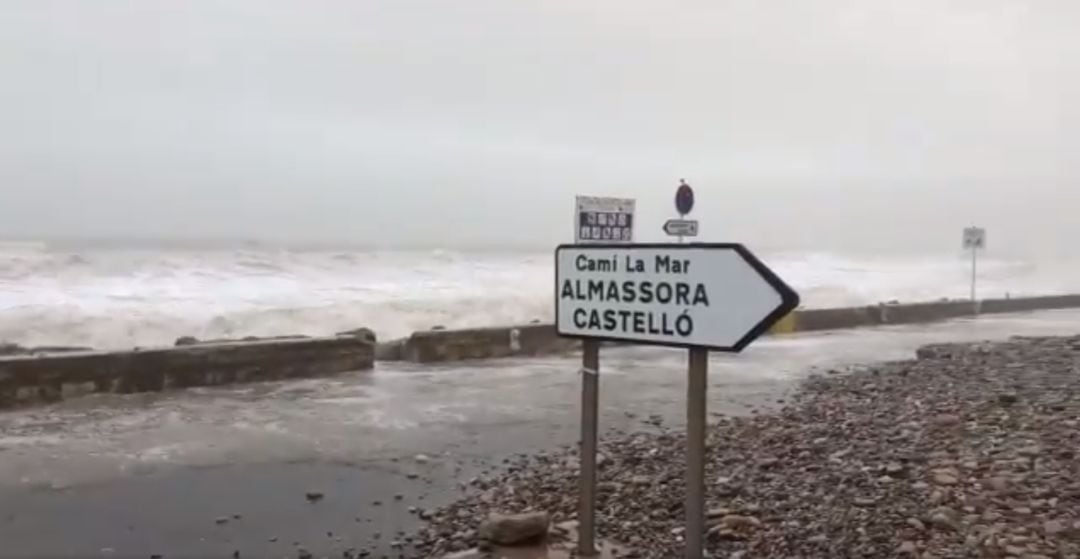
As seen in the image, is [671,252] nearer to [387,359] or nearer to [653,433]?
[653,433]

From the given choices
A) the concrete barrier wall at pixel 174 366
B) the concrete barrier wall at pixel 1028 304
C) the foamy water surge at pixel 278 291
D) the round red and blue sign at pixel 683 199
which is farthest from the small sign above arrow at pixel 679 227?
the concrete barrier wall at pixel 1028 304

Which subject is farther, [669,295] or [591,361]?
[591,361]

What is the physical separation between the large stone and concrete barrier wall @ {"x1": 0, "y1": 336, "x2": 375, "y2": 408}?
7687 millimetres

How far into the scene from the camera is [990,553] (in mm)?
4535

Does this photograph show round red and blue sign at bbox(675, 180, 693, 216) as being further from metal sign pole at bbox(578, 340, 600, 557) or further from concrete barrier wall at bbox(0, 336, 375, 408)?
metal sign pole at bbox(578, 340, 600, 557)

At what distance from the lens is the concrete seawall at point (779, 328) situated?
643 inches

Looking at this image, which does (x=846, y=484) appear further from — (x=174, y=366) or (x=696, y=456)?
(x=174, y=366)

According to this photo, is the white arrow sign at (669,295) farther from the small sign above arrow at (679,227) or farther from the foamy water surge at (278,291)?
the foamy water surge at (278,291)

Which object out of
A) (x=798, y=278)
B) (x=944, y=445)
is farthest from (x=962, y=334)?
(x=798, y=278)

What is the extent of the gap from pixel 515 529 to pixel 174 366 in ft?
27.0

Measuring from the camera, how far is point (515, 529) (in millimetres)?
5473

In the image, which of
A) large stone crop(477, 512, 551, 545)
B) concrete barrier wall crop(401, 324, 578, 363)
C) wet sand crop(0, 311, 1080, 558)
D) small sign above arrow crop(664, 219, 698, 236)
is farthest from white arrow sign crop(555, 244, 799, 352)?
concrete barrier wall crop(401, 324, 578, 363)

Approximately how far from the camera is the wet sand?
6.14m

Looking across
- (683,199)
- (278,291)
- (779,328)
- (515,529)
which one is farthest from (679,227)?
(278,291)
